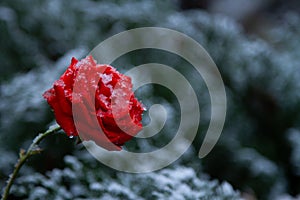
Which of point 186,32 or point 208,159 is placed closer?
point 208,159

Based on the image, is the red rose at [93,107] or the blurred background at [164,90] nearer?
the red rose at [93,107]

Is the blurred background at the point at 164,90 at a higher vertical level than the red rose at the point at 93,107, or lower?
higher

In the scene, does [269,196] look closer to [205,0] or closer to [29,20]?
[29,20]

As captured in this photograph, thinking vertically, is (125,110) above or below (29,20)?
below

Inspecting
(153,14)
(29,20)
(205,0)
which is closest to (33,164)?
(29,20)
